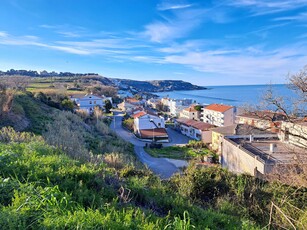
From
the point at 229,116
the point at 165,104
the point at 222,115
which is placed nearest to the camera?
the point at 229,116

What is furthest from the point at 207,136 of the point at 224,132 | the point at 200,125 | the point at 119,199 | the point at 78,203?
the point at 78,203

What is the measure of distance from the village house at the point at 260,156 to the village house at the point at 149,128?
13412 mm

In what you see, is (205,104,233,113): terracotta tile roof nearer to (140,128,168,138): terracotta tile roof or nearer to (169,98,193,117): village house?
(140,128,168,138): terracotta tile roof

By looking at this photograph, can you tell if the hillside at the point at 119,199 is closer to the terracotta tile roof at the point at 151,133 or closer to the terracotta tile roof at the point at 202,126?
the terracotta tile roof at the point at 151,133

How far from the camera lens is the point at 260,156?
12625mm

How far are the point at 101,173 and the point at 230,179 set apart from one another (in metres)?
3.43

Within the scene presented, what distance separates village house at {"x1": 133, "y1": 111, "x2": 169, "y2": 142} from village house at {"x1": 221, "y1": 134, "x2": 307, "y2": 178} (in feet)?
44.0

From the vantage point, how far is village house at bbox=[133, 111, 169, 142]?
29378 mm

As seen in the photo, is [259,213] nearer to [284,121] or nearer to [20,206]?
[20,206]

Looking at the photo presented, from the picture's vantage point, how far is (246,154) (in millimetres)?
12719

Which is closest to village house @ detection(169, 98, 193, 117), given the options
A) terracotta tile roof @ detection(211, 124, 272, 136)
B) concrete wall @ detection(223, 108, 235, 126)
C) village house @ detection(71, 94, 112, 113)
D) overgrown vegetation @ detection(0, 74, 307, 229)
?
concrete wall @ detection(223, 108, 235, 126)

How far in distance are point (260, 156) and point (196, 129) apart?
745 inches

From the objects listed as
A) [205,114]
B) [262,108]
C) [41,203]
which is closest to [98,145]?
[262,108]

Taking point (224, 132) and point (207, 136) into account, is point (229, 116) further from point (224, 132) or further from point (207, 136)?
point (224, 132)
